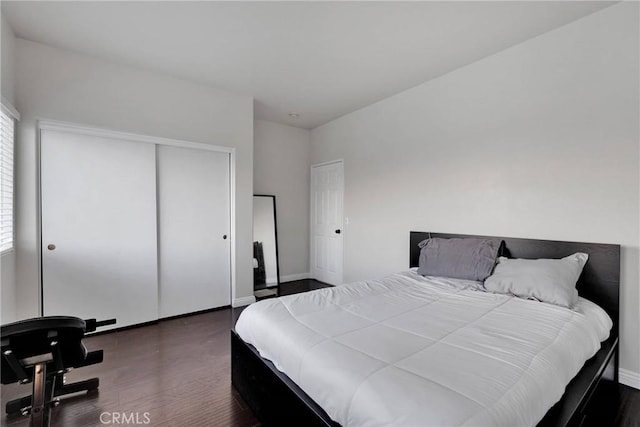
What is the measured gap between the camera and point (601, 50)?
2104mm

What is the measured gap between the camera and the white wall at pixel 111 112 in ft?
8.13

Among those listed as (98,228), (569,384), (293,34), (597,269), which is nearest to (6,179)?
(98,228)

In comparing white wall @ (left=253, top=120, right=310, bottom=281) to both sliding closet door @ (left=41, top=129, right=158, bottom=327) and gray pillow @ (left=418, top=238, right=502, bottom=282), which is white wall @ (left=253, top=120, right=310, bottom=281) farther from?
gray pillow @ (left=418, top=238, right=502, bottom=282)

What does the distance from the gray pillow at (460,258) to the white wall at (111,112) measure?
7.27 ft

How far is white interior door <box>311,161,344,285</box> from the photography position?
4.48 metres

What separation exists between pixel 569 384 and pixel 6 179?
4.00 metres

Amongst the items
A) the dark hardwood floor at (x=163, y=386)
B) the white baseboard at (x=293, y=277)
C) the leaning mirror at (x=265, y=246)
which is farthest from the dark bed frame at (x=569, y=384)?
the white baseboard at (x=293, y=277)

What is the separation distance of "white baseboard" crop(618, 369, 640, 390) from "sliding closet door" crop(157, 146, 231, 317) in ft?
12.2

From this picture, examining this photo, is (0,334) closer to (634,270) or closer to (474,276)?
(474,276)

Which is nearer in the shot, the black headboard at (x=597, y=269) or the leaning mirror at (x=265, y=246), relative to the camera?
the black headboard at (x=597, y=269)

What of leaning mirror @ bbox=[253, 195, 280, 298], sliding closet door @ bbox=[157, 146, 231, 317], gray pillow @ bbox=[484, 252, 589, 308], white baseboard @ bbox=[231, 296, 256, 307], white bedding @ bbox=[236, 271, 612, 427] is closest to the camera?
white bedding @ bbox=[236, 271, 612, 427]

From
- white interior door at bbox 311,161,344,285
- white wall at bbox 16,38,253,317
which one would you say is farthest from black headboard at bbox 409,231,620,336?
white wall at bbox 16,38,253,317

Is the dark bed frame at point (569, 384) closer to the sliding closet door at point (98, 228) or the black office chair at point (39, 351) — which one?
the black office chair at point (39, 351)

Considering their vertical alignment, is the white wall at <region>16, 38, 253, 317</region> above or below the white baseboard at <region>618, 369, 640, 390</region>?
above
